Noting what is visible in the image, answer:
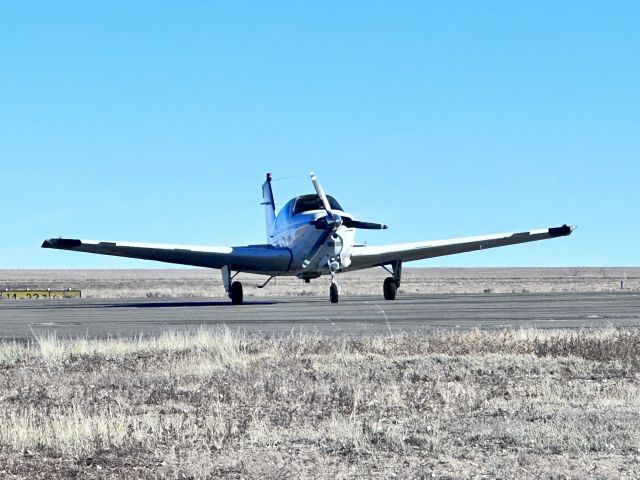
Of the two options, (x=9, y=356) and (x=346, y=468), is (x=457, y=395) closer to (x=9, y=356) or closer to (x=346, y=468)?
(x=346, y=468)

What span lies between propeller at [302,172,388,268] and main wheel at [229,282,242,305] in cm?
279

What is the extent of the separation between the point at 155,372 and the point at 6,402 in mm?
3025

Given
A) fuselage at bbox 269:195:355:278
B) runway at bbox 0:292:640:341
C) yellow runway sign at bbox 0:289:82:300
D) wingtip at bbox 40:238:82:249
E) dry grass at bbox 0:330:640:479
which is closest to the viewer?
dry grass at bbox 0:330:640:479

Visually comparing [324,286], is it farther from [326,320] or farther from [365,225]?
[326,320]

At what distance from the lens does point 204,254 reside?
41.8m

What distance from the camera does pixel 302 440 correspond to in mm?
8867

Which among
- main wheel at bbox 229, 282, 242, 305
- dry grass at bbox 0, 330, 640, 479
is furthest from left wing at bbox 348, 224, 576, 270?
dry grass at bbox 0, 330, 640, 479

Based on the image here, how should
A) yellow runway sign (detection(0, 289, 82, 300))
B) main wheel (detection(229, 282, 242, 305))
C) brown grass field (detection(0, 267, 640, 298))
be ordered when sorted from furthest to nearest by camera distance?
brown grass field (detection(0, 267, 640, 298)) < yellow runway sign (detection(0, 289, 82, 300)) < main wheel (detection(229, 282, 242, 305))

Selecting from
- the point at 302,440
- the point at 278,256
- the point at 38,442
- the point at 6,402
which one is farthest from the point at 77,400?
the point at 278,256

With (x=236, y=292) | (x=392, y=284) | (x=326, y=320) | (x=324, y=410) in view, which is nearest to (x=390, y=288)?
(x=392, y=284)

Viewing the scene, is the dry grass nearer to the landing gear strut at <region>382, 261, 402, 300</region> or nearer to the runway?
the runway

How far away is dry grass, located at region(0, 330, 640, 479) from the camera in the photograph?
7883mm

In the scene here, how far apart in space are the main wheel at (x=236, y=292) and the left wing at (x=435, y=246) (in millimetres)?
4889

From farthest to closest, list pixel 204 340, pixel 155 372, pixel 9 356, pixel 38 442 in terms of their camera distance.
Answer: pixel 204 340
pixel 9 356
pixel 155 372
pixel 38 442
